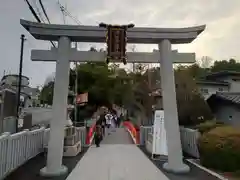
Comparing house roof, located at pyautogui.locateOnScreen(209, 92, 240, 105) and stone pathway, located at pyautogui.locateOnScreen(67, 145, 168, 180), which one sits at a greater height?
house roof, located at pyautogui.locateOnScreen(209, 92, 240, 105)

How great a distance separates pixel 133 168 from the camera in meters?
9.33

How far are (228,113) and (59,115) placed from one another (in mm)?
12357

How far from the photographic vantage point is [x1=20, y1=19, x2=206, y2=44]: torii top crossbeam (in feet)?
29.9

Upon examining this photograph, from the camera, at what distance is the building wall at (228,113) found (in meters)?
16.9

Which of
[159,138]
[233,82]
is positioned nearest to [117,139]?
[159,138]

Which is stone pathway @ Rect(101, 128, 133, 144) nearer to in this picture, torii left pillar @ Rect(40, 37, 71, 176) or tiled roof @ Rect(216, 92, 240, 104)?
tiled roof @ Rect(216, 92, 240, 104)

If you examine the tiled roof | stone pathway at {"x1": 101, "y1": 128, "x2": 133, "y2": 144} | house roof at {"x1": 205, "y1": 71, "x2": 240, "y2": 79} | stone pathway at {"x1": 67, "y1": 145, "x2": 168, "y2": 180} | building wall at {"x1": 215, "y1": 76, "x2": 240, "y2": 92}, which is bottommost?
stone pathway at {"x1": 67, "y1": 145, "x2": 168, "y2": 180}

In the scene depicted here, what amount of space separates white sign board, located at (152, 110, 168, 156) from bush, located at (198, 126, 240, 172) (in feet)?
7.74

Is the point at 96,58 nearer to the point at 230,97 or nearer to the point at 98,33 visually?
the point at 98,33

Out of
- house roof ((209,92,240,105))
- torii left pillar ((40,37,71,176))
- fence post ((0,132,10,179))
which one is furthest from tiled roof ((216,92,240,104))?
fence post ((0,132,10,179))

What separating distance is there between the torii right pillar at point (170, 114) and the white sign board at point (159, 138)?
78.5 inches

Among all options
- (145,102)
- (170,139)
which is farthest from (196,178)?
(145,102)

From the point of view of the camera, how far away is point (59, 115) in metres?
8.82

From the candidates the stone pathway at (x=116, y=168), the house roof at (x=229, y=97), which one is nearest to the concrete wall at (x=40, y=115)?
the house roof at (x=229, y=97)
